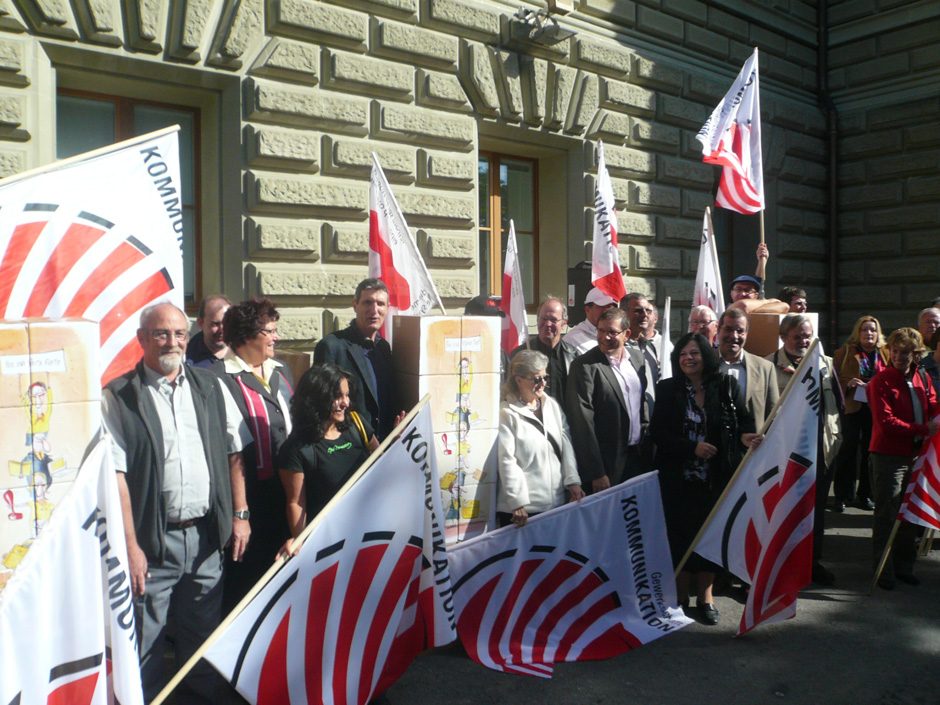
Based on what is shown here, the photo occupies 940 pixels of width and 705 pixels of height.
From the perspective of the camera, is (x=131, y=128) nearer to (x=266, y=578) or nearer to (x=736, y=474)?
(x=266, y=578)

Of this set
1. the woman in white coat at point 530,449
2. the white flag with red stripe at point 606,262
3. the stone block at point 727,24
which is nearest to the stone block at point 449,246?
the white flag with red stripe at point 606,262

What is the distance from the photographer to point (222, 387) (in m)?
3.53

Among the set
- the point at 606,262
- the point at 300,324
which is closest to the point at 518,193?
the point at 606,262

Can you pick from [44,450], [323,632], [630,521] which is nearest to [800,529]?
[630,521]

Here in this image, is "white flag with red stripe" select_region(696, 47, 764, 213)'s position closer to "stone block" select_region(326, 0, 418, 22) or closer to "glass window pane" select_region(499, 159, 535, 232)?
"glass window pane" select_region(499, 159, 535, 232)

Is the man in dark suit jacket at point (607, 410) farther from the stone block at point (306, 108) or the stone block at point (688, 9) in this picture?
the stone block at point (688, 9)

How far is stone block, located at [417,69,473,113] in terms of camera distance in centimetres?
695

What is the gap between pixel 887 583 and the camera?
5051mm

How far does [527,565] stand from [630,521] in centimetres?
60

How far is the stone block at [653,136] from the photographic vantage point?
8.62 meters

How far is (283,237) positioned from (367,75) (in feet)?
5.05

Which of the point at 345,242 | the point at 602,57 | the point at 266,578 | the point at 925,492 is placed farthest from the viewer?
the point at 602,57

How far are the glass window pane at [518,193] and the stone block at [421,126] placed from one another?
1.14 meters

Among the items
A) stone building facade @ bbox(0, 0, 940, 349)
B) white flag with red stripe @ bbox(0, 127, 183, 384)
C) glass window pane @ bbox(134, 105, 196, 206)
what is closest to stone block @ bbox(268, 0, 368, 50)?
stone building facade @ bbox(0, 0, 940, 349)
